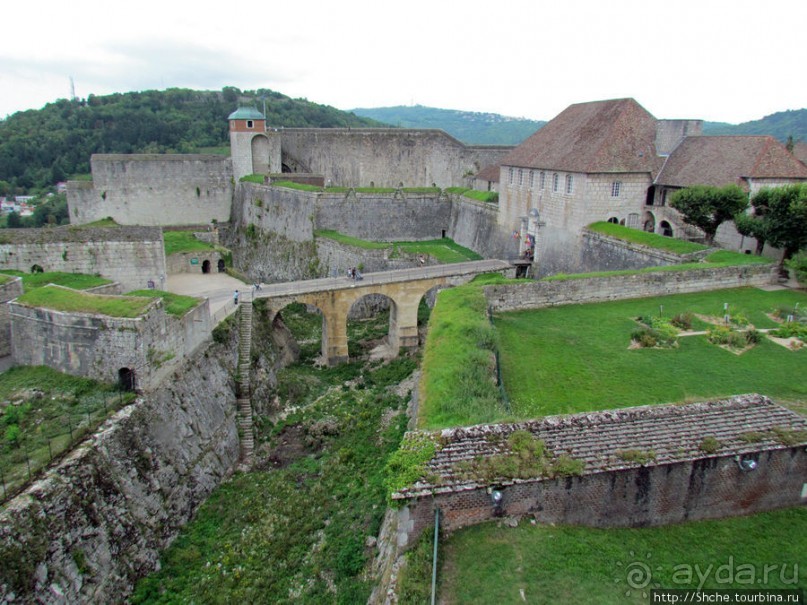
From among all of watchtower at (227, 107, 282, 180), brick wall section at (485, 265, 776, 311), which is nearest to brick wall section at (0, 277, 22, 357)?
brick wall section at (485, 265, 776, 311)

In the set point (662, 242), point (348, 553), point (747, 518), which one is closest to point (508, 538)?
point (747, 518)

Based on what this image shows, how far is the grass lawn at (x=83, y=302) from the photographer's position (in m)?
Result: 16.4

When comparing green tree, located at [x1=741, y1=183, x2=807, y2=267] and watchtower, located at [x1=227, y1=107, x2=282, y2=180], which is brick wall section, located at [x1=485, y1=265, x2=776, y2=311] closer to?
green tree, located at [x1=741, y1=183, x2=807, y2=267]

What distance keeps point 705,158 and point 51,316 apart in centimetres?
2639

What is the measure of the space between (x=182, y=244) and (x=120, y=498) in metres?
21.7

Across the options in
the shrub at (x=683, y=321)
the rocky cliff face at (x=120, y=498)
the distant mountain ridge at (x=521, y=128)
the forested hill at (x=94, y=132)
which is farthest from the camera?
the distant mountain ridge at (x=521, y=128)

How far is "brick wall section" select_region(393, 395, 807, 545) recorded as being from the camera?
866 centimetres

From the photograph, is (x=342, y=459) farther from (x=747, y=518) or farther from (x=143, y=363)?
(x=747, y=518)

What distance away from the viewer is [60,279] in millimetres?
21047

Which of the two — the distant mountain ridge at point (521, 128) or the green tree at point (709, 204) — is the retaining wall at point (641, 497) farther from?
the distant mountain ridge at point (521, 128)

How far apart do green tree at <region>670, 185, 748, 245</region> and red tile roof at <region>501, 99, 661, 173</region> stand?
146 inches

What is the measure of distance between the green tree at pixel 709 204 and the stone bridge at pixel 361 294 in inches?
367

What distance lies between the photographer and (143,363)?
16281mm

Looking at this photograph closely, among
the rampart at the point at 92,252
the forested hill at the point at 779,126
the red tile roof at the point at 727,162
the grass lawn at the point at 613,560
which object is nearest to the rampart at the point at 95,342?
the rampart at the point at 92,252
